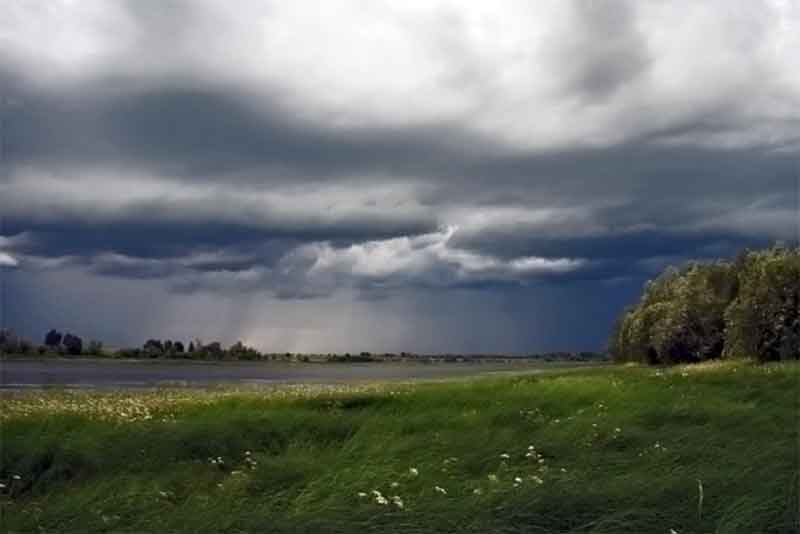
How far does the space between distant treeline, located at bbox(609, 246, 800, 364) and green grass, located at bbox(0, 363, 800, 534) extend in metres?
33.2

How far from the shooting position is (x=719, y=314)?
66000mm

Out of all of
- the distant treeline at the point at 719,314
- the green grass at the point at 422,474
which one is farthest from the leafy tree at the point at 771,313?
the green grass at the point at 422,474

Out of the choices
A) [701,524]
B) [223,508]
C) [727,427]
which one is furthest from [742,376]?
[223,508]

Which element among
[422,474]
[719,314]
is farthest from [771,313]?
[422,474]

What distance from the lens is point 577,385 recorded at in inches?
1112

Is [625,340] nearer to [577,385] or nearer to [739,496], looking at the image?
[577,385]

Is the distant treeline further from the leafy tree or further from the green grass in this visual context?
the green grass

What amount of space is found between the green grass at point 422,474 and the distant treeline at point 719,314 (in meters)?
33.2

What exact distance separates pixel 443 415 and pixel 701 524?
11.5 m

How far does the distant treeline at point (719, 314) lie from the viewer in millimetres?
50750

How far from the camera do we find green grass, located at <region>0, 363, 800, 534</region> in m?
7.96

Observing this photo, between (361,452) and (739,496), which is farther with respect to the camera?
(361,452)

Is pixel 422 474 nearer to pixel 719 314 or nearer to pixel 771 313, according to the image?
pixel 771 313

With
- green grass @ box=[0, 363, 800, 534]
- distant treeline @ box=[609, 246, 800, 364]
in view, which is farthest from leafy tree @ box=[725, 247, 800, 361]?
green grass @ box=[0, 363, 800, 534]
